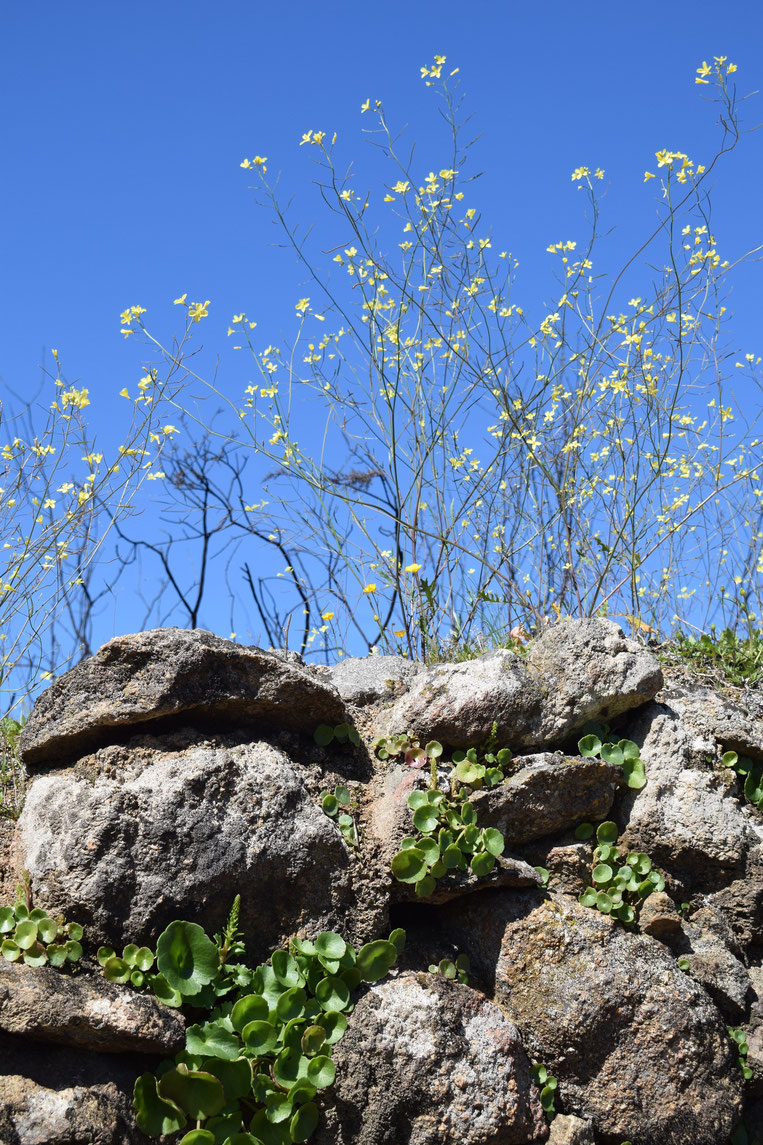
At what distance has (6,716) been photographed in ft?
11.1

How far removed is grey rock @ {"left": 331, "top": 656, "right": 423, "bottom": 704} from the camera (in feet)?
10.3

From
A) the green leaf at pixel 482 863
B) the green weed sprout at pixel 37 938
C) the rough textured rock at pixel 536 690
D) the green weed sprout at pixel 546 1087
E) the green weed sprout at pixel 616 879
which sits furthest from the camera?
the rough textured rock at pixel 536 690

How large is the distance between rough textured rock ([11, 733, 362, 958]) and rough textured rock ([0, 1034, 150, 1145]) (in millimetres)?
291

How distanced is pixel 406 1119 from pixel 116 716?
1.29m

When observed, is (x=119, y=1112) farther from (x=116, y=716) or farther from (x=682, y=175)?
(x=682, y=175)

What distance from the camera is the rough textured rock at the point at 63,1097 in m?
1.83

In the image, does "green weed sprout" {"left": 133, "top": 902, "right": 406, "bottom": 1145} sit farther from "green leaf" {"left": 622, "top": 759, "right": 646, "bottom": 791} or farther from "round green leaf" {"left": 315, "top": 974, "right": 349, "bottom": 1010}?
"green leaf" {"left": 622, "top": 759, "right": 646, "bottom": 791}

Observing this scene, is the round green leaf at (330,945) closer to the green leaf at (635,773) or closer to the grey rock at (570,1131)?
the grey rock at (570,1131)

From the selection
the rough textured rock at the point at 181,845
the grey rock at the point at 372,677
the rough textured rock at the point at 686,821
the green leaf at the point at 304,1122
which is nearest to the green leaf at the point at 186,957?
the rough textured rock at the point at 181,845

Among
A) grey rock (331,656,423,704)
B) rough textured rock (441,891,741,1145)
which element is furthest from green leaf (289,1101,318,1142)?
grey rock (331,656,423,704)

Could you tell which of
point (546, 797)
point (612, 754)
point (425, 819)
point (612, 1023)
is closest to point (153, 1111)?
point (425, 819)

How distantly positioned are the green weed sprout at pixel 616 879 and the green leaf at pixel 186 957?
1145 millimetres

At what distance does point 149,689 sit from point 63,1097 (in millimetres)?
1015

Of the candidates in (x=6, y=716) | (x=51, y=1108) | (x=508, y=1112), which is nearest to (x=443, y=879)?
(x=508, y=1112)
